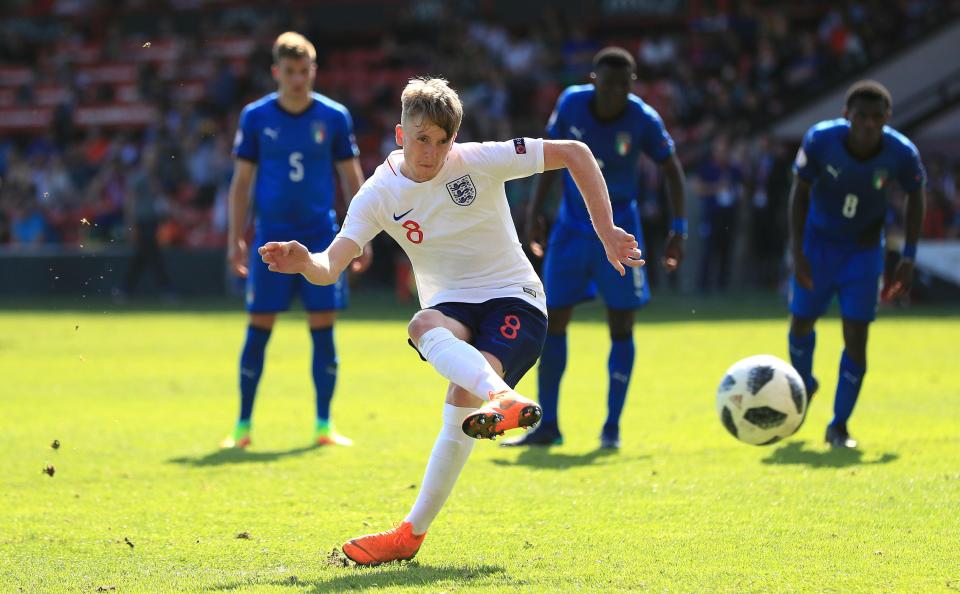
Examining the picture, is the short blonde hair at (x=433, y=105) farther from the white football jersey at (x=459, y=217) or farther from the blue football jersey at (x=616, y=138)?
the blue football jersey at (x=616, y=138)

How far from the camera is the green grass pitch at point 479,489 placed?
5297mm

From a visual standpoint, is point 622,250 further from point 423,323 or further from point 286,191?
point 286,191

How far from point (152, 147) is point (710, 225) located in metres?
11.5

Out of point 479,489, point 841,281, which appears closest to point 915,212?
point 841,281

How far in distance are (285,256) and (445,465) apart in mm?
1125

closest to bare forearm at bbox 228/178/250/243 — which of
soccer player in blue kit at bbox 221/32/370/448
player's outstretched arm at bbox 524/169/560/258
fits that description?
soccer player in blue kit at bbox 221/32/370/448

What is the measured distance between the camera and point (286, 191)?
893cm

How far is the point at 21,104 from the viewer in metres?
32.8

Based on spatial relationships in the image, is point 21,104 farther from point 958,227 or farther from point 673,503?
point 673,503

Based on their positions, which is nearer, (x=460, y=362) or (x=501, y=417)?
(x=501, y=417)

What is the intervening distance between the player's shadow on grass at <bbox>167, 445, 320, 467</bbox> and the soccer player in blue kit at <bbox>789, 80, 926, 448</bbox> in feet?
11.1

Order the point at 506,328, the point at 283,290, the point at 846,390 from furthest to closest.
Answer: the point at 283,290
the point at 846,390
the point at 506,328

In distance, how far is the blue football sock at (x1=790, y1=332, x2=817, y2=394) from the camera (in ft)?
29.3

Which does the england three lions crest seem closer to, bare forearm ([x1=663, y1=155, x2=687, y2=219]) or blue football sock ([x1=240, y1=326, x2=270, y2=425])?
bare forearm ([x1=663, y1=155, x2=687, y2=219])
